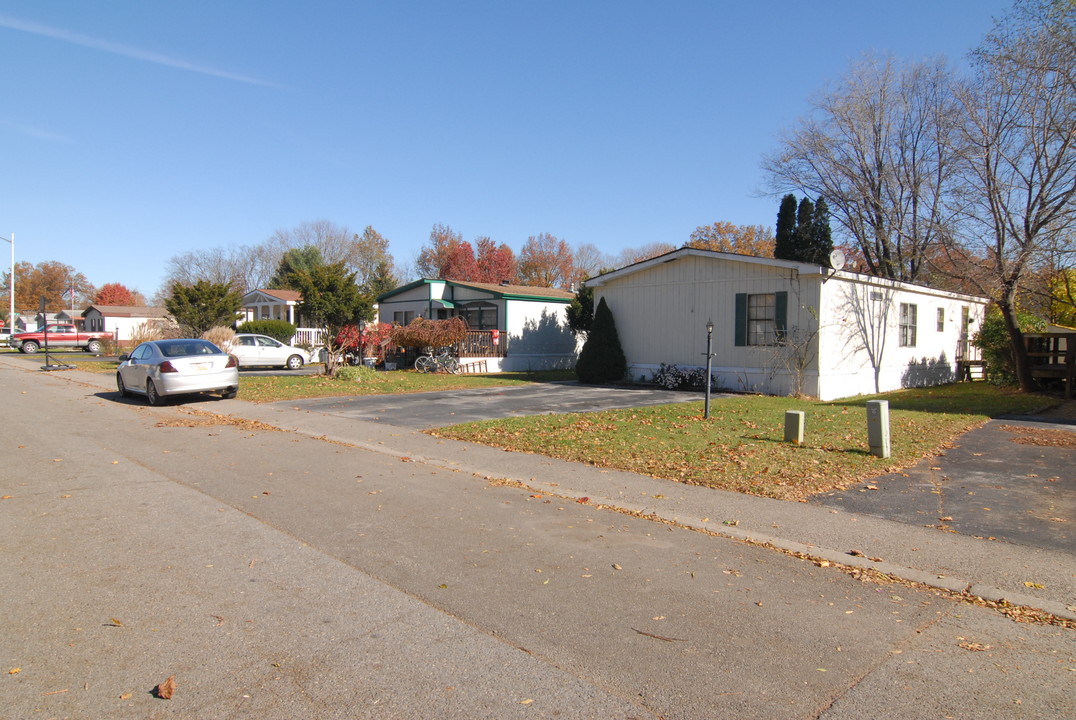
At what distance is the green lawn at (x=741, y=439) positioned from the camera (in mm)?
8086

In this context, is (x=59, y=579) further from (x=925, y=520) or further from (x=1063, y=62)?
(x=1063, y=62)

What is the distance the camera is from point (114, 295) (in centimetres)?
9025

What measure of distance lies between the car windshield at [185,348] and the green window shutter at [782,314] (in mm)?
13768

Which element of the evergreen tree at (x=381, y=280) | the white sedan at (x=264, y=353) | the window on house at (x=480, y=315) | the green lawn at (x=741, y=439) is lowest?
the green lawn at (x=741, y=439)

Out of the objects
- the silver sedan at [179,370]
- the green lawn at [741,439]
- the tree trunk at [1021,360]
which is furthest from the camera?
the tree trunk at [1021,360]

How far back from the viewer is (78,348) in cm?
4578

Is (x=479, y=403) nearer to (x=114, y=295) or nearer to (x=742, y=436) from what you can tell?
(x=742, y=436)

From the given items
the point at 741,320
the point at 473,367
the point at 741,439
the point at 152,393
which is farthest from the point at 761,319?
the point at 152,393

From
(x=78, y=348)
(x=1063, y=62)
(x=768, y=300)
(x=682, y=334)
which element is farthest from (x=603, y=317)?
(x=78, y=348)

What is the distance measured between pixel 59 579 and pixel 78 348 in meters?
49.6

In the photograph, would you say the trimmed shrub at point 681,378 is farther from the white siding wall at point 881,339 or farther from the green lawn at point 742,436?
the white siding wall at point 881,339

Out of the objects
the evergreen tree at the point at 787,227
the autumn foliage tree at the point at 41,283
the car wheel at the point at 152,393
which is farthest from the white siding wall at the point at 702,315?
the autumn foliage tree at the point at 41,283

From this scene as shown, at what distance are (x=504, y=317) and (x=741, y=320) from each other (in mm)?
11541

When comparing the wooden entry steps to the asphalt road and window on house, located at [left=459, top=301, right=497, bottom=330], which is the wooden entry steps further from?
the asphalt road
